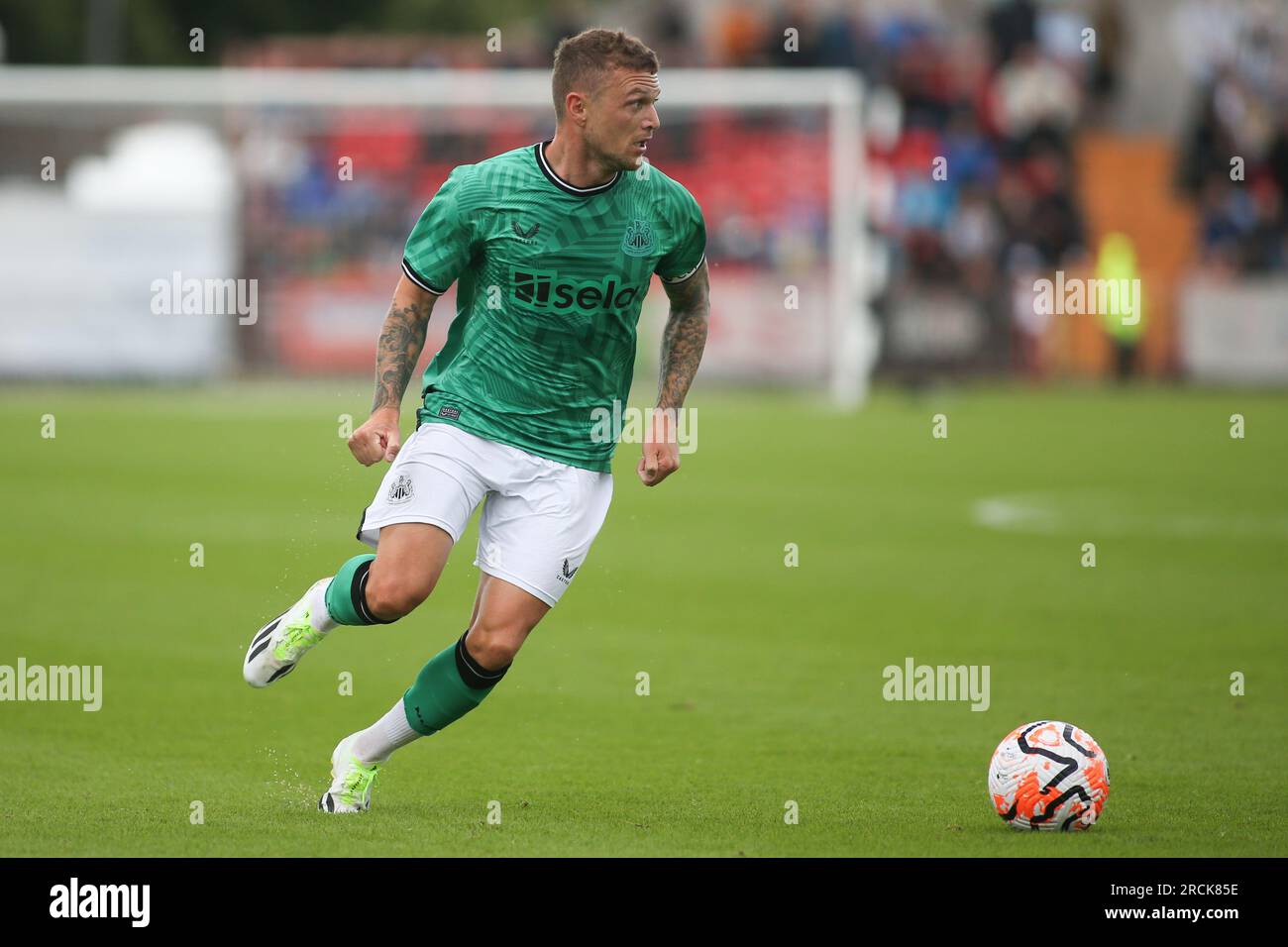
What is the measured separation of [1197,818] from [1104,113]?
26150mm

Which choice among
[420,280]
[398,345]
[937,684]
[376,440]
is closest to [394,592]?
[376,440]

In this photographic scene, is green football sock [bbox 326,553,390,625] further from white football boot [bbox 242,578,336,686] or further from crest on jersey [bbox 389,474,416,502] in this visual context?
crest on jersey [bbox 389,474,416,502]

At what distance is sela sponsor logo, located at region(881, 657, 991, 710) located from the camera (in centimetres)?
843

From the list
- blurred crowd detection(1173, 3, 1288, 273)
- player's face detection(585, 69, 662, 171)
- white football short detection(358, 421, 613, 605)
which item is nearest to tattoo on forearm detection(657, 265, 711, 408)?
white football short detection(358, 421, 613, 605)

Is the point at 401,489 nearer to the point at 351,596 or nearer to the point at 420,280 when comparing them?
the point at 351,596

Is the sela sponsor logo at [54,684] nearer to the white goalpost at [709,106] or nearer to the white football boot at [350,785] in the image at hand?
the white football boot at [350,785]

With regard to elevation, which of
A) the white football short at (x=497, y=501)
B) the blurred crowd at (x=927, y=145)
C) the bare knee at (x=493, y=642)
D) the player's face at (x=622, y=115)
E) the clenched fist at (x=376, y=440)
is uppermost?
the blurred crowd at (x=927, y=145)

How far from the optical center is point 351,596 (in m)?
6.02

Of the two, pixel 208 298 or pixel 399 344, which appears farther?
pixel 208 298

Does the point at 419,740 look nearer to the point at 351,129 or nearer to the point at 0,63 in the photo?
the point at 351,129

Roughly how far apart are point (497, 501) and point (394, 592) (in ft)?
1.69

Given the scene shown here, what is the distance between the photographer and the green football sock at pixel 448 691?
607 cm

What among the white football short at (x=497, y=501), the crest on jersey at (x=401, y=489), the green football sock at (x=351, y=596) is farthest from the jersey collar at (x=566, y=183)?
the green football sock at (x=351, y=596)
